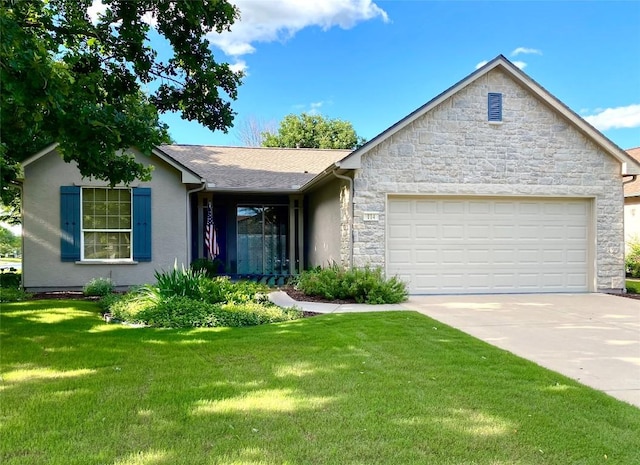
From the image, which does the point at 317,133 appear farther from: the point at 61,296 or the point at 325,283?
the point at 61,296

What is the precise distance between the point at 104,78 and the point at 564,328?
32.9 feet

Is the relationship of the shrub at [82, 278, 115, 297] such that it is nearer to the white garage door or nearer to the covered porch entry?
the covered porch entry

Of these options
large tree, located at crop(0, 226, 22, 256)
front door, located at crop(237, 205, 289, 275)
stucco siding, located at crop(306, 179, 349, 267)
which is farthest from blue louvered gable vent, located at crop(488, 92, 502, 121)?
large tree, located at crop(0, 226, 22, 256)

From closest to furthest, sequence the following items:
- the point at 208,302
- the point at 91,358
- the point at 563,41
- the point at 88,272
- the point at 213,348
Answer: the point at 91,358, the point at 213,348, the point at 208,302, the point at 88,272, the point at 563,41

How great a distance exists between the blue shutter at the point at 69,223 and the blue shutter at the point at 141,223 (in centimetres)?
139

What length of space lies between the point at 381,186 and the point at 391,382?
21.8 feet

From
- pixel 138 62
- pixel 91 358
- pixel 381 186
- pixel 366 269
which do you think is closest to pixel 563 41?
pixel 381 186

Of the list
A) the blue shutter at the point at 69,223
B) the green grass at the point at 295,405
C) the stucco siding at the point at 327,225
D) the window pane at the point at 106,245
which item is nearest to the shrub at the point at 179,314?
the green grass at the point at 295,405

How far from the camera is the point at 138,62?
10.0 metres

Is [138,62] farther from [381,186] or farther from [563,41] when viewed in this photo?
[563,41]

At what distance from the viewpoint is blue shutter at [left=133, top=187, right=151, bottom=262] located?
37.9 feet

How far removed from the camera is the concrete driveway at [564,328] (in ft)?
15.5

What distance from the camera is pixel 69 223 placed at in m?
11.3

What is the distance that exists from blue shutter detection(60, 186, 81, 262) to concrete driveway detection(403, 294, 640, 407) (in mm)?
8443
